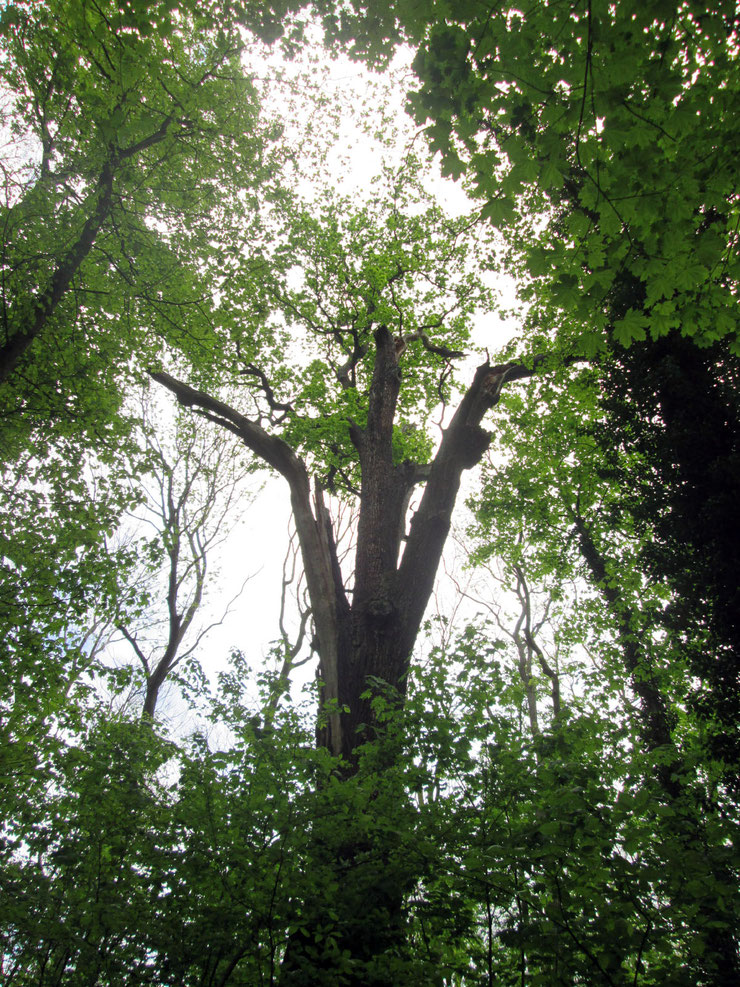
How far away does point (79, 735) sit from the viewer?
14.1ft

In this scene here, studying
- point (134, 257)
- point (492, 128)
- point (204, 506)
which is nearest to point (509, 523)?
point (204, 506)

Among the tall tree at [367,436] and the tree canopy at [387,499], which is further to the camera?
the tall tree at [367,436]

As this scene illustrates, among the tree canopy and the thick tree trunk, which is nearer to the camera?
the tree canopy

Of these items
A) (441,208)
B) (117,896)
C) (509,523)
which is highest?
(441,208)

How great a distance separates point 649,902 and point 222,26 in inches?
238

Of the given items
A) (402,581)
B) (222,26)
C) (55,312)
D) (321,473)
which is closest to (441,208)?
(321,473)

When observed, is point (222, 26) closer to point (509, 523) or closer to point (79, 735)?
point (79, 735)

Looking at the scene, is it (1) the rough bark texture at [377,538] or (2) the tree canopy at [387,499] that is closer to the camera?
(2) the tree canopy at [387,499]

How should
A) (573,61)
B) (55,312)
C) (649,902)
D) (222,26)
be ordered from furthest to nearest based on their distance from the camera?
1. (55,312)
2. (222,26)
3. (573,61)
4. (649,902)

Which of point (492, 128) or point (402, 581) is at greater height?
point (492, 128)

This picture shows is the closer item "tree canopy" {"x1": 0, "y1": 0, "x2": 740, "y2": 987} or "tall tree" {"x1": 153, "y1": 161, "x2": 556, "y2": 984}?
"tree canopy" {"x1": 0, "y1": 0, "x2": 740, "y2": 987}

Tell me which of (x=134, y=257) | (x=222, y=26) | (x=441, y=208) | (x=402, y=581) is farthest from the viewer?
(x=441, y=208)

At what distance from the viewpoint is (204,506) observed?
14344 millimetres

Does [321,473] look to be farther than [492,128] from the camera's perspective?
Yes
